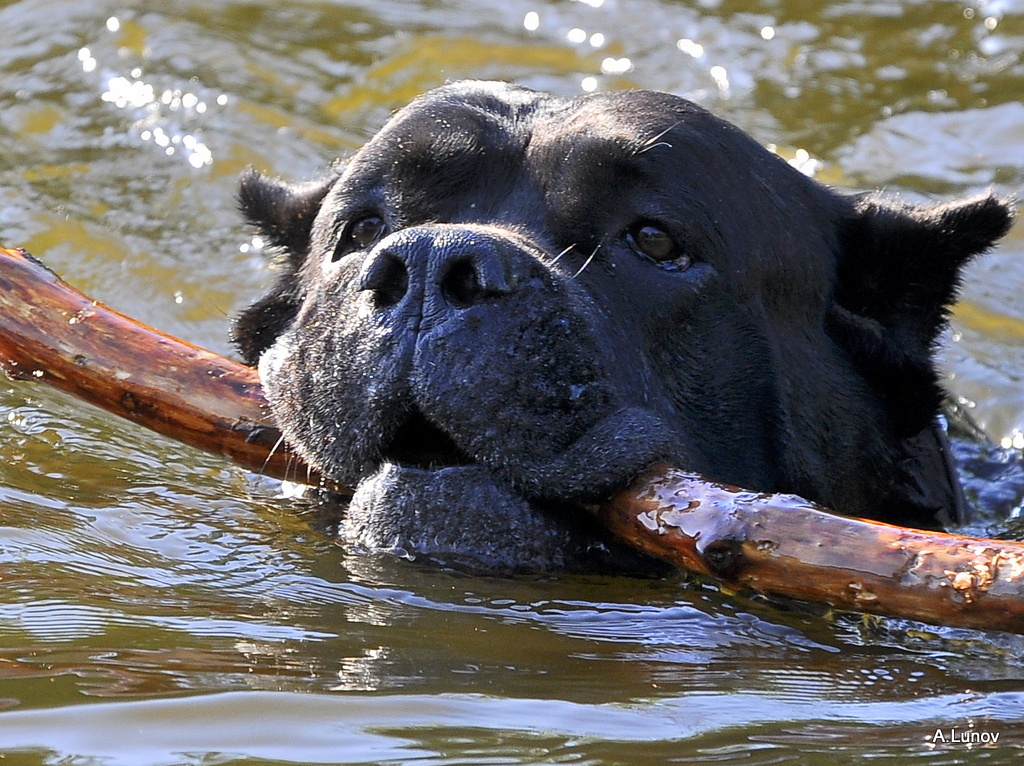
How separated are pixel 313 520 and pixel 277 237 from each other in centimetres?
149

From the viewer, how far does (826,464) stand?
14.0ft

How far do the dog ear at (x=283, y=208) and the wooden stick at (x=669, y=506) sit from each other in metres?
1.11

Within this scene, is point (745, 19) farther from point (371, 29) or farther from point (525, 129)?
point (525, 129)

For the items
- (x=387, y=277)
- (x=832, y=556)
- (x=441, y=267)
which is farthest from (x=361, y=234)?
(x=832, y=556)

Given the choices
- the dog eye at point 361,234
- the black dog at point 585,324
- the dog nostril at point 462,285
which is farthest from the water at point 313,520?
the dog eye at point 361,234

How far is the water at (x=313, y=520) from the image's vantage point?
2525 millimetres

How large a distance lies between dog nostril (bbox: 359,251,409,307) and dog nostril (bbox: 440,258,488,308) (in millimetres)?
97

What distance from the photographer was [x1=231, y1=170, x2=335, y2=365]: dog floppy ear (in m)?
5.04

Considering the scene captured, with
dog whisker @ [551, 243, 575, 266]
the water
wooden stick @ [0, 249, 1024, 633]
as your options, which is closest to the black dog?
dog whisker @ [551, 243, 575, 266]

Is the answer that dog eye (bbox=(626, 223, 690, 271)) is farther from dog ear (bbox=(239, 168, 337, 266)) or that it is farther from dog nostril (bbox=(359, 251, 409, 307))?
dog ear (bbox=(239, 168, 337, 266))

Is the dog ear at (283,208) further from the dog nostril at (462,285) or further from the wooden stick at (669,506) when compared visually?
the dog nostril at (462,285)

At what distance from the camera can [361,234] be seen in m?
4.32

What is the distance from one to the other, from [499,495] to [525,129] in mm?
1291

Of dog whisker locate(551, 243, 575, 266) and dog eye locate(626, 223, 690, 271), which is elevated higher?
dog eye locate(626, 223, 690, 271)
